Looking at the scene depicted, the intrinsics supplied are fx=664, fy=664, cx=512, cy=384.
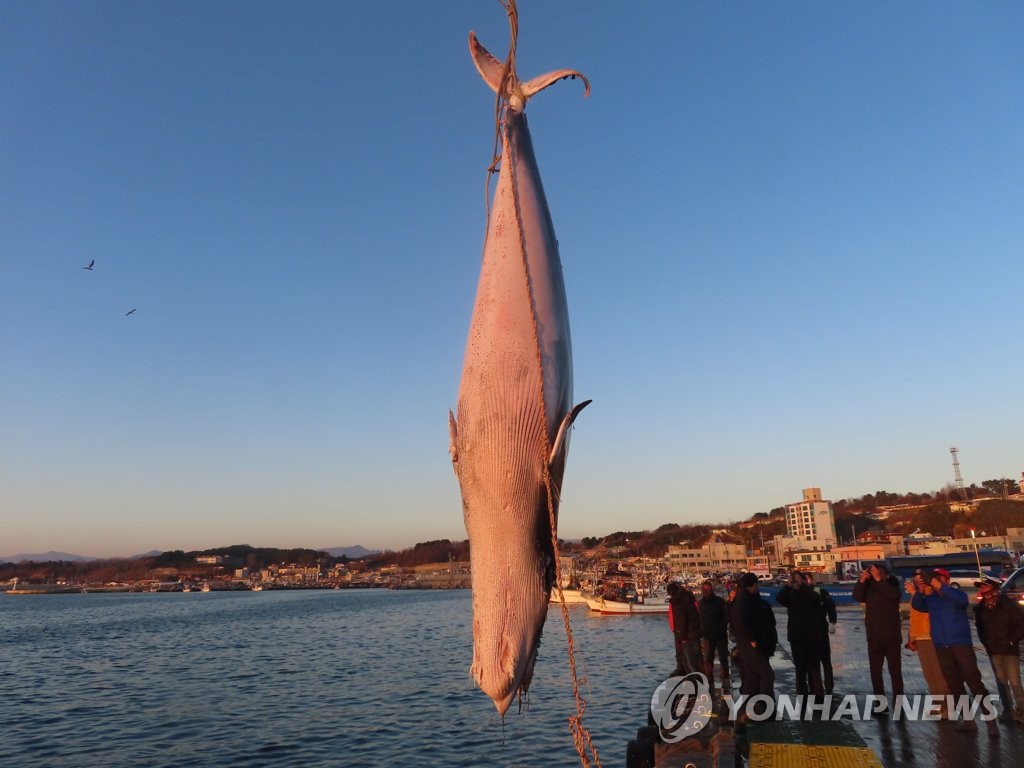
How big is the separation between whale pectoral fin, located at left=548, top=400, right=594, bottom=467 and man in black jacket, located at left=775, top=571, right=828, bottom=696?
27.7 feet

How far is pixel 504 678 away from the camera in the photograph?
1437 mm

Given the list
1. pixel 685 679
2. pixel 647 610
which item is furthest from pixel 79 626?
pixel 685 679

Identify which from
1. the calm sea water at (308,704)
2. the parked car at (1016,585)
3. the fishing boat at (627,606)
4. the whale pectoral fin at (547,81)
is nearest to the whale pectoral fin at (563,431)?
the whale pectoral fin at (547,81)

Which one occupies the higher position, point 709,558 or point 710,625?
point 710,625

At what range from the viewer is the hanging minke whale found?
148cm

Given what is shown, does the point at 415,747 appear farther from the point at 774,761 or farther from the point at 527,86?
the point at 527,86

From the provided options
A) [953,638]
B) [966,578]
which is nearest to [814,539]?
[966,578]

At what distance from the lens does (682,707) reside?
28.2 ft

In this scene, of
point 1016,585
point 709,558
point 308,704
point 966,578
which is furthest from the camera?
point 709,558

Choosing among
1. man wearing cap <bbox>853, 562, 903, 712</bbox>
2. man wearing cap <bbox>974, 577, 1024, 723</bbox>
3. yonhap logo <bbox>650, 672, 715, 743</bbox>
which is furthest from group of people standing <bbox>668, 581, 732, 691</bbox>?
man wearing cap <bbox>974, 577, 1024, 723</bbox>

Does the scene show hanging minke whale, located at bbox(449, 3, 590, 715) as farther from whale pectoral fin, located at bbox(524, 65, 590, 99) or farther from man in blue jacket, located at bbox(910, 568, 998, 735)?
man in blue jacket, located at bbox(910, 568, 998, 735)

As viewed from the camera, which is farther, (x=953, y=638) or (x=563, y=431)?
(x=953, y=638)

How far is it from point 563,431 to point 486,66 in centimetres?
115

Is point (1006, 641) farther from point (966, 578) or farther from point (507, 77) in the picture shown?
point (966, 578)
